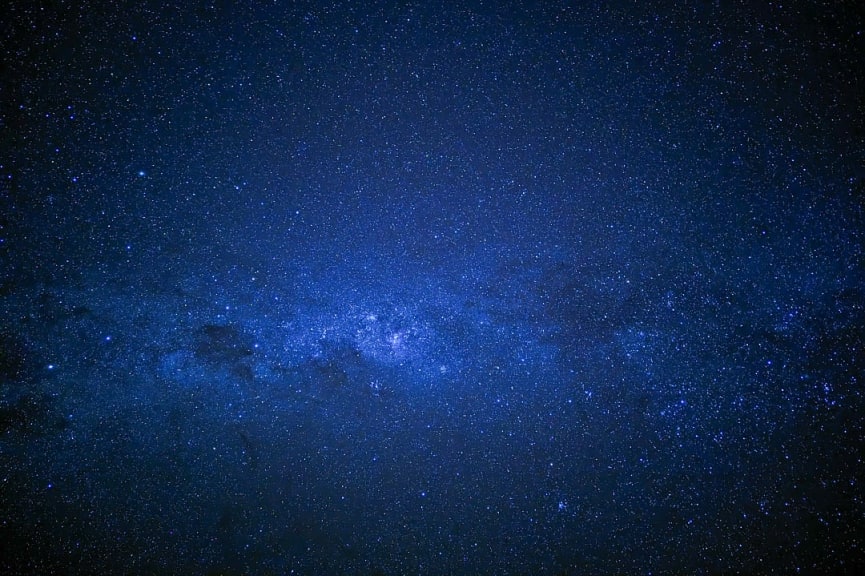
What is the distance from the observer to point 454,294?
1.67 m

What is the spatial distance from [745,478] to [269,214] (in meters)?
2.65

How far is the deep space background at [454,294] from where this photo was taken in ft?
5.30

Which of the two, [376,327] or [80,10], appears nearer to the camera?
[80,10]

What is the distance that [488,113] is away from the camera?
1.67 meters

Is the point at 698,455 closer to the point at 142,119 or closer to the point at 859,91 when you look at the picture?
the point at 859,91

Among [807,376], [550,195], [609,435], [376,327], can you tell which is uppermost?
[550,195]

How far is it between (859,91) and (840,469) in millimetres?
1856

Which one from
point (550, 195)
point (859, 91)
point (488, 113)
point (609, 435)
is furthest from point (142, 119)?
point (859, 91)

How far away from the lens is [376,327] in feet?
5.49

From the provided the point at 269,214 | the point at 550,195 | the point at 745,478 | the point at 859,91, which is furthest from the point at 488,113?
the point at 745,478

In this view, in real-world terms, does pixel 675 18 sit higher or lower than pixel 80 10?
lower

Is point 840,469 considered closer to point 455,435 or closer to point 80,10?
point 455,435

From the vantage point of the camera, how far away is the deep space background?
1.62m

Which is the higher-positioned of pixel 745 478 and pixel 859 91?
pixel 859 91
